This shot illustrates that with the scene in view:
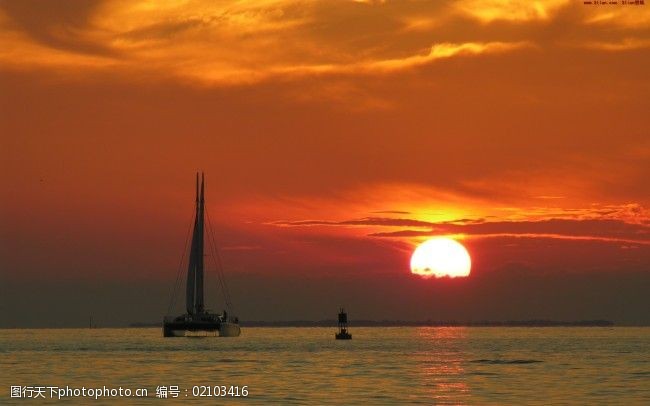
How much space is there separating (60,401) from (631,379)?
48.1 metres

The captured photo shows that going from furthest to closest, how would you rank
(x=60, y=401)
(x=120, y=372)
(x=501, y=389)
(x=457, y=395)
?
(x=120, y=372) → (x=501, y=389) → (x=457, y=395) → (x=60, y=401)

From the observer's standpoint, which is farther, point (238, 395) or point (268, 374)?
point (268, 374)

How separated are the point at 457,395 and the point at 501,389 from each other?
7.51m

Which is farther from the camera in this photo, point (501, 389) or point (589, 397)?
point (501, 389)

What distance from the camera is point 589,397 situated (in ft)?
249

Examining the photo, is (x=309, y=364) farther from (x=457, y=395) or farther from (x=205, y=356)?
(x=457, y=395)

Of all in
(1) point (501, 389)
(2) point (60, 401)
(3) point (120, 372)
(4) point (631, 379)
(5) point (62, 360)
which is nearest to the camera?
(2) point (60, 401)

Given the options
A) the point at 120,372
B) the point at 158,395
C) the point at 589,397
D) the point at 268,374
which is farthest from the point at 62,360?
the point at 589,397

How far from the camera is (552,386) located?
85.8 metres

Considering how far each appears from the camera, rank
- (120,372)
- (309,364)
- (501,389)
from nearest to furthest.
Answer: (501,389) < (120,372) < (309,364)

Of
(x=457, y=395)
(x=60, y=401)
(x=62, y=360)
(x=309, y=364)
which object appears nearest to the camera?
(x=60, y=401)

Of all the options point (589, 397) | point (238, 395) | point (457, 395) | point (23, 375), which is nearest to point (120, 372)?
point (23, 375)

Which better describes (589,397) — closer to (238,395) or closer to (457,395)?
(457,395)

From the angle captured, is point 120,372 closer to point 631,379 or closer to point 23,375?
point 23,375
